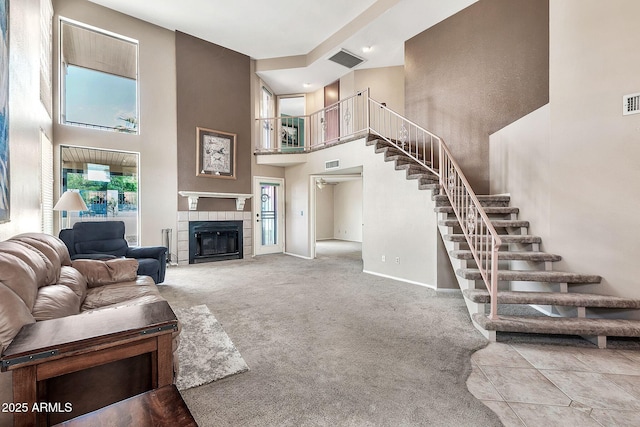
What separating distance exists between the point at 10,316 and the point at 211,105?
5992 millimetres

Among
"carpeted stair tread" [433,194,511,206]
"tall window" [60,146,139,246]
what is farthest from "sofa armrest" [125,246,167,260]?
"carpeted stair tread" [433,194,511,206]

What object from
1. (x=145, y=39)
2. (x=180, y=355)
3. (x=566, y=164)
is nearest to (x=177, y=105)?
(x=145, y=39)

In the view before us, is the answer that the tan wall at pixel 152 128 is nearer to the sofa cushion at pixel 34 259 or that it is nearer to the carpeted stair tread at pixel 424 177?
the sofa cushion at pixel 34 259

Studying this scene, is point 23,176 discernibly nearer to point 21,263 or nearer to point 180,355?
point 21,263

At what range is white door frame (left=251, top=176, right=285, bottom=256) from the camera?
23.1 feet

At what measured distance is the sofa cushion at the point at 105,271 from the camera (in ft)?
9.04

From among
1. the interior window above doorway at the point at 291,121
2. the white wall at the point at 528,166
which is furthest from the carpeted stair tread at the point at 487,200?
the interior window above doorway at the point at 291,121

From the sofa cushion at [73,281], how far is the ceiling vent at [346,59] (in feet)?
20.0

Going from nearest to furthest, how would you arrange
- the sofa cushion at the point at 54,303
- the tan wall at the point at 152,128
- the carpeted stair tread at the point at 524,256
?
the sofa cushion at the point at 54,303
the carpeted stair tread at the point at 524,256
the tan wall at the point at 152,128

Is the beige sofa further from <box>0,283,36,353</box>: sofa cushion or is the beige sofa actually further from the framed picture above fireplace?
the framed picture above fireplace

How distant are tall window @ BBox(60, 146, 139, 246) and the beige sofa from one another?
2.73 m

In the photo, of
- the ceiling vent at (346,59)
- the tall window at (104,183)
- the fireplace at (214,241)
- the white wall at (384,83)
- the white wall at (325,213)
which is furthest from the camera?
the white wall at (325,213)

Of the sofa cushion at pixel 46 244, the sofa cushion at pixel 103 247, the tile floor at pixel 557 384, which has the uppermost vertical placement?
the sofa cushion at pixel 46 244

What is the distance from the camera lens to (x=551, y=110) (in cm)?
317
